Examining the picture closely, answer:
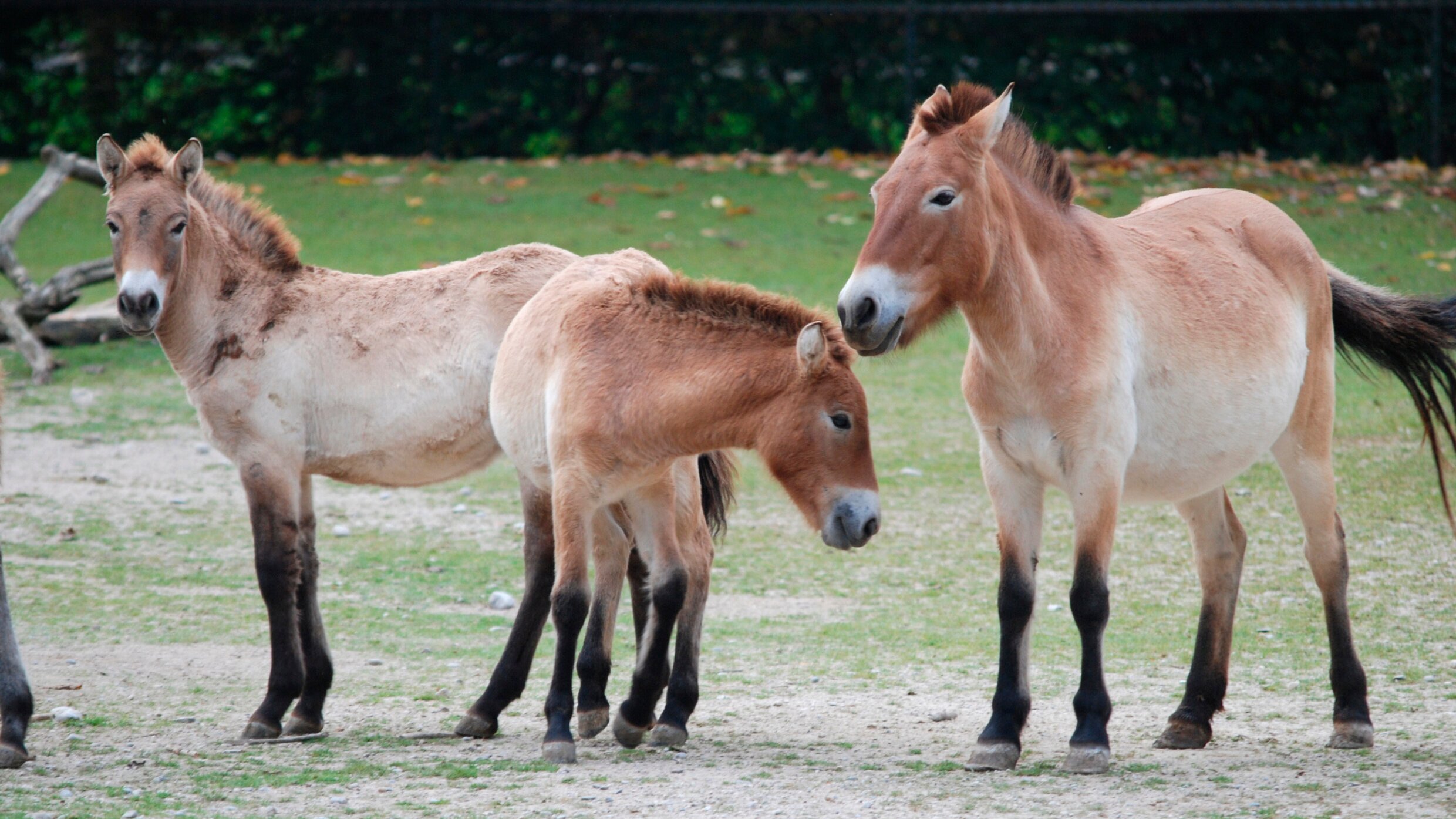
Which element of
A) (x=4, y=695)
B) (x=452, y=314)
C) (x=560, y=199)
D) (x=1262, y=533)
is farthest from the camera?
(x=560, y=199)

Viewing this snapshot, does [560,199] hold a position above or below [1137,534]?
above

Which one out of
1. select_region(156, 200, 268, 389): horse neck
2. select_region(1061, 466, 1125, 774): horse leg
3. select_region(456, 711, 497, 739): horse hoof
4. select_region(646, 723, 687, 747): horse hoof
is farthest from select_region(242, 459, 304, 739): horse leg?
select_region(1061, 466, 1125, 774): horse leg

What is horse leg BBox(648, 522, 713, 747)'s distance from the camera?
5.11 metres

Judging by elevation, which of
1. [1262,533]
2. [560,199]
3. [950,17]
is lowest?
[1262,533]

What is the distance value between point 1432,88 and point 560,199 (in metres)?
9.17

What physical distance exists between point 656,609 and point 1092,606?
1516 millimetres

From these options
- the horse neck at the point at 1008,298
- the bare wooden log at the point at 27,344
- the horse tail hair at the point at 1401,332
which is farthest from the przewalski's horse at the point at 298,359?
the bare wooden log at the point at 27,344

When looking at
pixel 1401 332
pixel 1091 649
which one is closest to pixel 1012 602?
pixel 1091 649

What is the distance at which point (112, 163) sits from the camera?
5660 mm

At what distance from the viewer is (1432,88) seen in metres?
15.3

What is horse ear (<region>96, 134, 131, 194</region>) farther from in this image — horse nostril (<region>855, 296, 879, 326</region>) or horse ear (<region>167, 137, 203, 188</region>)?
horse nostril (<region>855, 296, 879, 326</region>)

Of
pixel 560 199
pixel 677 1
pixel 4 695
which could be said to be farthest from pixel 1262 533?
pixel 677 1

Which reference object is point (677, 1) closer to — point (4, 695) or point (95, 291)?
point (95, 291)

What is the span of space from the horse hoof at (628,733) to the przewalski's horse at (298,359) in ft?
2.65
